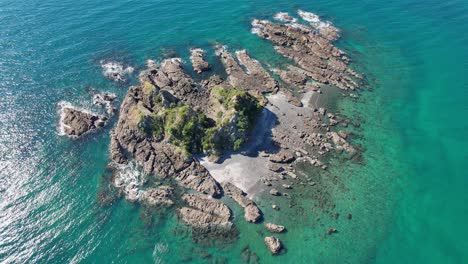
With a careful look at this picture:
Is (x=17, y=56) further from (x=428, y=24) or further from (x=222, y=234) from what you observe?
(x=428, y=24)

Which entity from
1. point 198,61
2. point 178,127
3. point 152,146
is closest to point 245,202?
point 178,127

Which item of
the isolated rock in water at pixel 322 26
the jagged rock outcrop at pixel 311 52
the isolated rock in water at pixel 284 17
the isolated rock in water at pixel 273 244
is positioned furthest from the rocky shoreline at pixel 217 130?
the isolated rock in water at pixel 284 17

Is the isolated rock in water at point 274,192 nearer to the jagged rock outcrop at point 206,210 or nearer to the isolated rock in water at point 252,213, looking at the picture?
the isolated rock in water at point 252,213

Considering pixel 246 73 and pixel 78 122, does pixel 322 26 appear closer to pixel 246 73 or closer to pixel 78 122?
pixel 246 73

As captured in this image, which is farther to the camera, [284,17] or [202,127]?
[284,17]

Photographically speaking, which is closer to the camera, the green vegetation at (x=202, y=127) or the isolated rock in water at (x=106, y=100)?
the green vegetation at (x=202, y=127)

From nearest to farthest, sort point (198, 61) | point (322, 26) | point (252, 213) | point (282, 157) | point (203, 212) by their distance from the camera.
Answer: point (252, 213), point (203, 212), point (282, 157), point (198, 61), point (322, 26)

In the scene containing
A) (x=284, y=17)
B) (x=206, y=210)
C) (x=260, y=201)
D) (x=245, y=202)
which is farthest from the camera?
(x=284, y=17)

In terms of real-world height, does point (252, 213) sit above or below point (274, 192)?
below
